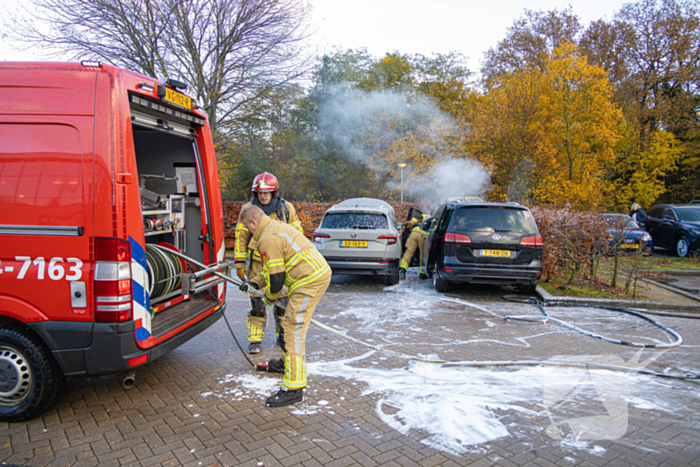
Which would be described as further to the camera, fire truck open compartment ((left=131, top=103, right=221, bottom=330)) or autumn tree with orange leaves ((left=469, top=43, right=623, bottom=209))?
autumn tree with orange leaves ((left=469, top=43, right=623, bottom=209))

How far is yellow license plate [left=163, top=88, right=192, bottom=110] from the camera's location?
154 inches

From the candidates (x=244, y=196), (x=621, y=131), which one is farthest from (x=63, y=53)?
(x=621, y=131)

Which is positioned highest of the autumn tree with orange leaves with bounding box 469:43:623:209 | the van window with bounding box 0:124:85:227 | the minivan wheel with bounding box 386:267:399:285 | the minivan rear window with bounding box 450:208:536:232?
the autumn tree with orange leaves with bounding box 469:43:623:209

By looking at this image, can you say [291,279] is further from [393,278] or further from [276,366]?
[393,278]

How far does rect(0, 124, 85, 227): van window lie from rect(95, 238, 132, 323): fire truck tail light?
0.25 metres

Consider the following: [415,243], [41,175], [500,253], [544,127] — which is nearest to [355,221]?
[415,243]

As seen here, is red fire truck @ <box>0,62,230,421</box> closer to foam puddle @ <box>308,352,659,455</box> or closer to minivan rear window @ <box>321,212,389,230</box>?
foam puddle @ <box>308,352,659,455</box>

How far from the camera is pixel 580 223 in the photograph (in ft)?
28.9

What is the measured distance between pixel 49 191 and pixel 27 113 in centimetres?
60

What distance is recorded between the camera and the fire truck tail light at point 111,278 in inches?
123

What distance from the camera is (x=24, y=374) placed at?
3307 mm

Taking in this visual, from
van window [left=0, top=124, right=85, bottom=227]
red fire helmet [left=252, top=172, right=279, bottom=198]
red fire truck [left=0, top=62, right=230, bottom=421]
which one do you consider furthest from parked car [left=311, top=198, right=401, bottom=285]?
van window [left=0, top=124, right=85, bottom=227]

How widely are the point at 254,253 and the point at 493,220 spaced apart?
477 centimetres

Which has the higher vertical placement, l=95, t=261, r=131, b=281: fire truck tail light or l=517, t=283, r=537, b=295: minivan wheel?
l=95, t=261, r=131, b=281: fire truck tail light
